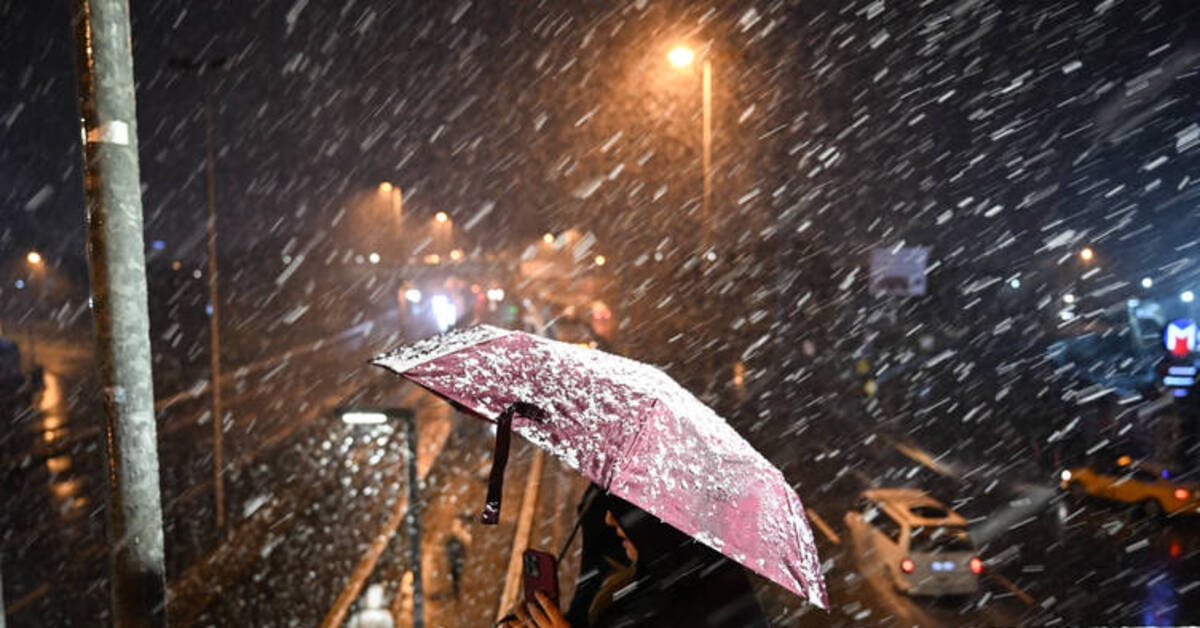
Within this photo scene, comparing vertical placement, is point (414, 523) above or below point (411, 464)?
below

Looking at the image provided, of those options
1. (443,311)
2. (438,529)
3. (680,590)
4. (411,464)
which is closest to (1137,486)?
(438,529)

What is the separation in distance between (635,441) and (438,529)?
14.2 metres

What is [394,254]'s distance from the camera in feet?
195

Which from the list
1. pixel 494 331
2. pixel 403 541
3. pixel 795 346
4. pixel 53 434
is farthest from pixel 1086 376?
pixel 53 434

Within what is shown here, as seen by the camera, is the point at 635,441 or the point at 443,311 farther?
the point at 443,311

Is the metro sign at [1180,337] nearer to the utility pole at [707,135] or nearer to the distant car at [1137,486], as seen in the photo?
the distant car at [1137,486]

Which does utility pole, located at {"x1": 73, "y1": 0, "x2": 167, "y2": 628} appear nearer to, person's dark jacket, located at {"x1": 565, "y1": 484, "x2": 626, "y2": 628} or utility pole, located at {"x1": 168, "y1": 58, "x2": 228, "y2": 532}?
person's dark jacket, located at {"x1": 565, "y1": 484, "x2": 626, "y2": 628}

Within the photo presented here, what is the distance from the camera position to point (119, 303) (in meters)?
2.62

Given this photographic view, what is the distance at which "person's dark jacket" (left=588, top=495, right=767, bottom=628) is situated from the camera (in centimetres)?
276

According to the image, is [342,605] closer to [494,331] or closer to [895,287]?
[494,331]

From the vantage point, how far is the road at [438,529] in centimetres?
1193

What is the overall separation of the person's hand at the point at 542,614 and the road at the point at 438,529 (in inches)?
362

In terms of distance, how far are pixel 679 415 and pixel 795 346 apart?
34192mm

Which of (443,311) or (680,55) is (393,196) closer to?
(443,311)
